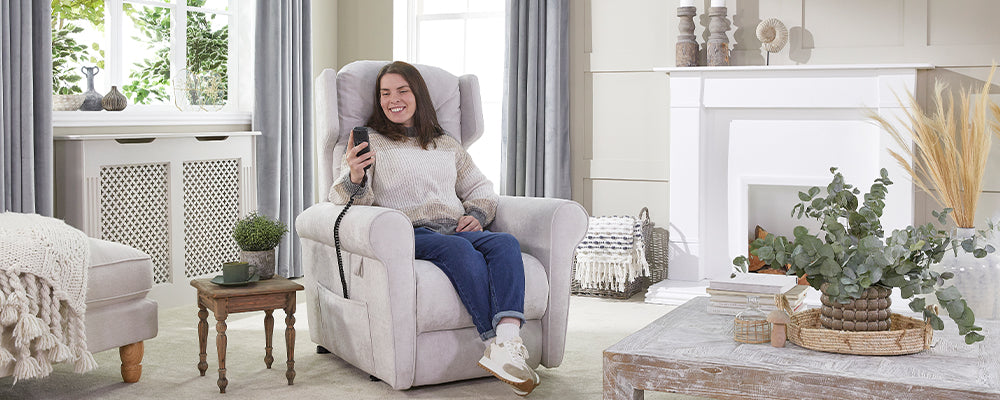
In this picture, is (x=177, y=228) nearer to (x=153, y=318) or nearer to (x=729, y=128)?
(x=153, y=318)

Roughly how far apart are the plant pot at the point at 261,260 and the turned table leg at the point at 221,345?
22cm

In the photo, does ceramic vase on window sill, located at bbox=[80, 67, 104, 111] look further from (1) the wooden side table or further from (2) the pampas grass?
(2) the pampas grass

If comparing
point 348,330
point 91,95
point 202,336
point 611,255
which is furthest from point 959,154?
point 91,95

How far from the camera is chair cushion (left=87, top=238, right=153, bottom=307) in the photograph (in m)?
2.88

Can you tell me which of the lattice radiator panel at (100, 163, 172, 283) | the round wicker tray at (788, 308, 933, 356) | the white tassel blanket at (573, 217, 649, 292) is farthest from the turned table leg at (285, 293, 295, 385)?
the white tassel blanket at (573, 217, 649, 292)

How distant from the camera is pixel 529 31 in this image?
5.04 metres

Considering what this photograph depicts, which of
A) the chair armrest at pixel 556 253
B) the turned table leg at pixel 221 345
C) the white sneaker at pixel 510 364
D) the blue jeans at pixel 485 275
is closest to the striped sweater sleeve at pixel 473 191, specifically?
the chair armrest at pixel 556 253

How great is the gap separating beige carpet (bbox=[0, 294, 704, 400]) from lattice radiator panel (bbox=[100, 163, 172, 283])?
0.57 meters

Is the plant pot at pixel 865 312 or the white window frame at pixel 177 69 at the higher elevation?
the white window frame at pixel 177 69

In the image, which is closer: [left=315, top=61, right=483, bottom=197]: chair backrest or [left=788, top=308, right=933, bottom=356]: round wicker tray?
[left=788, top=308, right=933, bottom=356]: round wicker tray

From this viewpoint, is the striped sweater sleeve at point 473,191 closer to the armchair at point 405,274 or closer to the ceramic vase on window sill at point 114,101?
the armchair at point 405,274

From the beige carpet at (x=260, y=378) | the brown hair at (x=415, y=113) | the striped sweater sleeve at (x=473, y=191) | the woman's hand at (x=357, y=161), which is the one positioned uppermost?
the brown hair at (x=415, y=113)

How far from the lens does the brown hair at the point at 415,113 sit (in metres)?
3.42

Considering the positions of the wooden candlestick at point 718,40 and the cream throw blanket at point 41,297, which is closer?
the cream throw blanket at point 41,297
